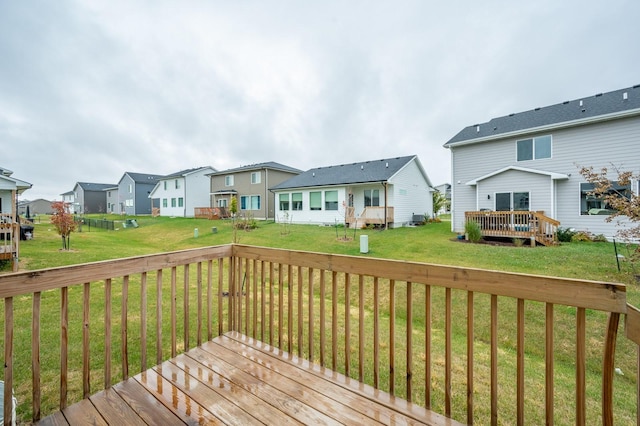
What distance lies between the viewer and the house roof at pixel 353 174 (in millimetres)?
17156

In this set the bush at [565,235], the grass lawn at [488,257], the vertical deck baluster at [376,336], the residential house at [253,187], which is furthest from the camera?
the residential house at [253,187]

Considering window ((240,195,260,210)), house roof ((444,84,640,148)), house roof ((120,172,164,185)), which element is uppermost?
house roof ((120,172,164,185))

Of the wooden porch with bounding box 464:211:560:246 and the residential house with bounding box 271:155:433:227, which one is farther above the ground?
the residential house with bounding box 271:155:433:227

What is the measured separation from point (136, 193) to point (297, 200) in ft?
92.4

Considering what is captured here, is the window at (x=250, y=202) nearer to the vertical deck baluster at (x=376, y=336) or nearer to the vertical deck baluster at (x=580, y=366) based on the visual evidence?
the vertical deck baluster at (x=376, y=336)

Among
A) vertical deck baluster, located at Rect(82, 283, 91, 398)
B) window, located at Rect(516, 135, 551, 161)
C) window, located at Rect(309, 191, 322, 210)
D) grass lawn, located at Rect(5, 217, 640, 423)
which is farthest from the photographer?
window, located at Rect(309, 191, 322, 210)

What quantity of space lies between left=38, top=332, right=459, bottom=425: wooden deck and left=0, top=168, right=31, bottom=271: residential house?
815 cm

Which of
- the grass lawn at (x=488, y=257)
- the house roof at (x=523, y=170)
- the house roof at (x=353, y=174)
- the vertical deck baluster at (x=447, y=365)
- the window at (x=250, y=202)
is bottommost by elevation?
the grass lawn at (x=488, y=257)

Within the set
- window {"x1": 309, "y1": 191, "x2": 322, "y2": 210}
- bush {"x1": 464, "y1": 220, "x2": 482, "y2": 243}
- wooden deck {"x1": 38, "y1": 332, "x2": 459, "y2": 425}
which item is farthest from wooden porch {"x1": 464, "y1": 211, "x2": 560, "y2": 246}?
wooden deck {"x1": 38, "y1": 332, "x2": 459, "y2": 425}

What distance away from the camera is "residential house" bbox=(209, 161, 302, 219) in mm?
23172

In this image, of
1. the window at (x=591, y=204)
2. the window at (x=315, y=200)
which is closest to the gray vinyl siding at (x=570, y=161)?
the window at (x=591, y=204)

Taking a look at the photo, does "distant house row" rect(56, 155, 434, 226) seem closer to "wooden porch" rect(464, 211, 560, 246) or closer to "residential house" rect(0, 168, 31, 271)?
"residential house" rect(0, 168, 31, 271)

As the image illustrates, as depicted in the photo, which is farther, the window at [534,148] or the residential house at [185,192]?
the residential house at [185,192]

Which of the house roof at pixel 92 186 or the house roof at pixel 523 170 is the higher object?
the house roof at pixel 92 186
